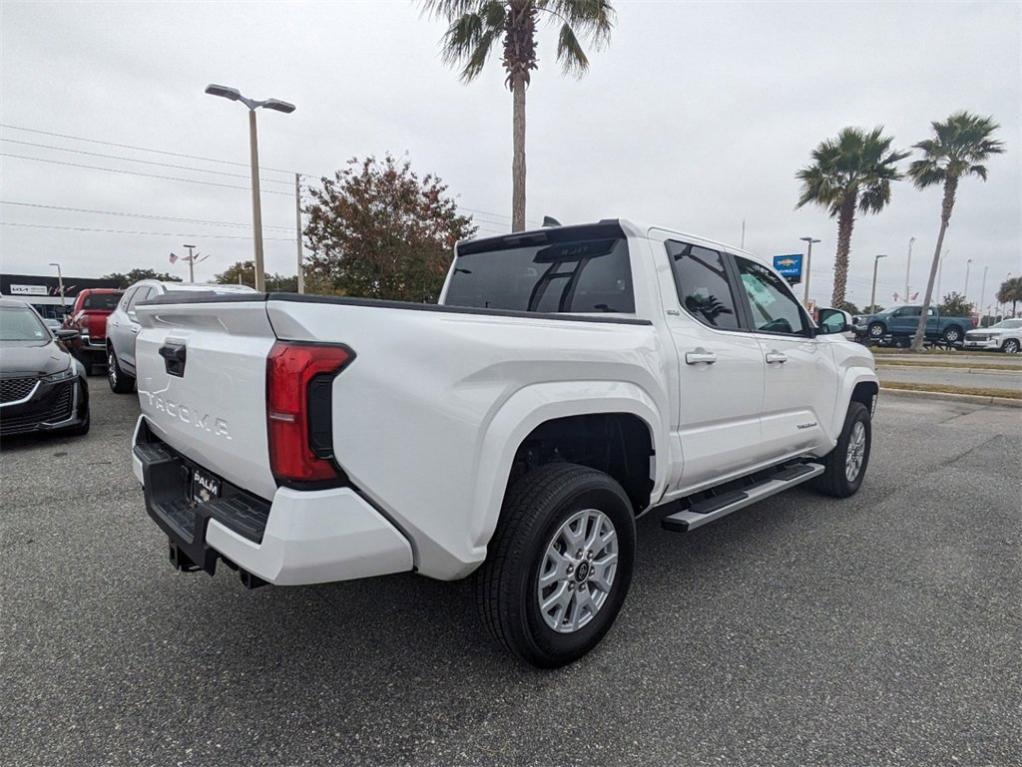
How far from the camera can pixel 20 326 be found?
6.56 m

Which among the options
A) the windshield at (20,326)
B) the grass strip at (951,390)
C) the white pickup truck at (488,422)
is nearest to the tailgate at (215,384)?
the white pickup truck at (488,422)

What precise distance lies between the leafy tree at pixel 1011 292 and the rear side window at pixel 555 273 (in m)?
93.2

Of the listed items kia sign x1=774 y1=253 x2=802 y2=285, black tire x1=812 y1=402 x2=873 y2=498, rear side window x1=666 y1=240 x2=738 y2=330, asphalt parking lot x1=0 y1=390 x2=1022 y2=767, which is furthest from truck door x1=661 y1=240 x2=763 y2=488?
kia sign x1=774 y1=253 x2=802 y2=285

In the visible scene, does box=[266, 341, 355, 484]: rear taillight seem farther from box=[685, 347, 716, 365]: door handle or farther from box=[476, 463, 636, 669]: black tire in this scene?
box=[685, 347, 716, 365]: door handle

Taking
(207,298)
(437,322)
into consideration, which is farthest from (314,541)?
(207,298)

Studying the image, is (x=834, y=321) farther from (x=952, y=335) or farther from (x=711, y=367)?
(x=952, y=335)

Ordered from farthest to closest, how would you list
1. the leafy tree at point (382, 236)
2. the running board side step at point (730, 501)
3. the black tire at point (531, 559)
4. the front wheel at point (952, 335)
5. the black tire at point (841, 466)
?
the front wheel at point (952, 335), the leafy tree at point (382, 236), the black tire at point (841, 466), the running board side step at point (730, 501), the black tire at point (531, 559)

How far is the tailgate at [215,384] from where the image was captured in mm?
1804

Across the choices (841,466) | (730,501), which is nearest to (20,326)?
(730,501)

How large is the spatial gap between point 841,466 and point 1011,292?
93.6 m

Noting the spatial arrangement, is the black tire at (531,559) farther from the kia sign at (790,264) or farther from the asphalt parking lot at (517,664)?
the kia sign at (790,264)

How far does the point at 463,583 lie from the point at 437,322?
1816 mm

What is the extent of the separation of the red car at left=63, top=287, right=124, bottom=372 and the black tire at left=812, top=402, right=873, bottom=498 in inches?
431

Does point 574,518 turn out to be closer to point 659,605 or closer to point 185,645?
point 659,605
